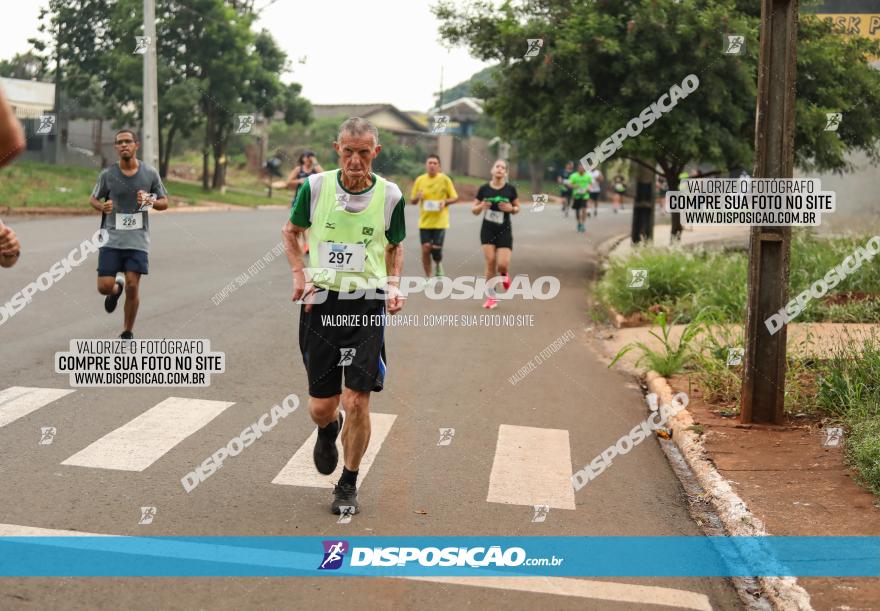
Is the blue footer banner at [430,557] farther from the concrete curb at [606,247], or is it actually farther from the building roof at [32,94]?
the building roof at [32,94]

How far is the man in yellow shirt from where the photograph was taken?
1642 cm

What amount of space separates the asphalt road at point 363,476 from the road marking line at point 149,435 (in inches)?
1.5

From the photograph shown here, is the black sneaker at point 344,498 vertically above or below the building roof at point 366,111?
below

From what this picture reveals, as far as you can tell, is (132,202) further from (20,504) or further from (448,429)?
(20,504)

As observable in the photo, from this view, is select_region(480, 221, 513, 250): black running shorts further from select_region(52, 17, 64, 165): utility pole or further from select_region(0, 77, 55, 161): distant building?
select_region(0, 77, 55, 161): distant building

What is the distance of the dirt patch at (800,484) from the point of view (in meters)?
5.04

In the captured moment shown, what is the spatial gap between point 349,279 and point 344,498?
1154 mm

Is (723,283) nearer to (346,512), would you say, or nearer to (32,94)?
(346,512)

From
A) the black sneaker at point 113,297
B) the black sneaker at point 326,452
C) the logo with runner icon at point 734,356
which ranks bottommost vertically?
the black sneaker at point 326,452

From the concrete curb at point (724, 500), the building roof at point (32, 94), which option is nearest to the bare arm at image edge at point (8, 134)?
the concrete curb at point (724, 500)

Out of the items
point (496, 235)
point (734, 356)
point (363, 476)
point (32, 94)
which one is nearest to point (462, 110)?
point (32, 94)

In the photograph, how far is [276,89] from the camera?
43.4 metres

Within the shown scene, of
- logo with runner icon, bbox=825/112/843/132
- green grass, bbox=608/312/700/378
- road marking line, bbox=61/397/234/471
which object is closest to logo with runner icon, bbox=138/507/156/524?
road marking line, bbox=61/397/234/471

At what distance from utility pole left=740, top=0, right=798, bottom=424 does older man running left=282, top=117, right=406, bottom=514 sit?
10.9 ft
